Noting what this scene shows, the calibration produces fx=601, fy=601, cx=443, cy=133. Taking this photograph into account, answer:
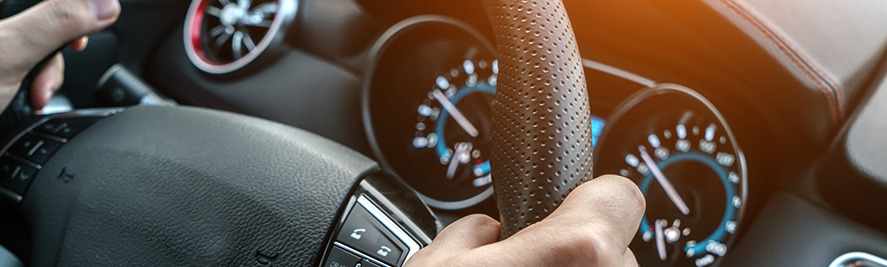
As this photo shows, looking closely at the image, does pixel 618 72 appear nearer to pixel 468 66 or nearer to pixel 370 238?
pixel 468 66

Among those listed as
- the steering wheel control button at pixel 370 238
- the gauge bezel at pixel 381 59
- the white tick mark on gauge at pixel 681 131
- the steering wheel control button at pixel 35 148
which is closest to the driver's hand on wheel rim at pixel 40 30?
the steering wheel control button at pixel 35 148

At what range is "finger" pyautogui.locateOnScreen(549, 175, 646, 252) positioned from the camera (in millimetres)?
438

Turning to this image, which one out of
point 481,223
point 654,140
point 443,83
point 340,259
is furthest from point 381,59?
point 481,223

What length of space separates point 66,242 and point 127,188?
4.4 inches

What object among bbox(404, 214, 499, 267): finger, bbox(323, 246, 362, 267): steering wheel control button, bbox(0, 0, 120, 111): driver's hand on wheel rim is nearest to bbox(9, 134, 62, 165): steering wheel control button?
bbox(0, 0, 120, 111): driver's hand on wheel rim

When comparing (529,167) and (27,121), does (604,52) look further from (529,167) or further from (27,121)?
(27,121)

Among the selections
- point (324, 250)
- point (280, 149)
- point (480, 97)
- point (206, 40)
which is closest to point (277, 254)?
point (324, 250)

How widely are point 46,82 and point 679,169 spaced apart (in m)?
1.12

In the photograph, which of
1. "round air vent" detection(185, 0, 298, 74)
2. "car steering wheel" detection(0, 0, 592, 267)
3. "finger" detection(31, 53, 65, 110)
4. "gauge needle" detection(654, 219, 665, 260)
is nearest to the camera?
"car steering wheel" detection(0, 0, 592, 267)

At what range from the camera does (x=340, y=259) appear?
73cm

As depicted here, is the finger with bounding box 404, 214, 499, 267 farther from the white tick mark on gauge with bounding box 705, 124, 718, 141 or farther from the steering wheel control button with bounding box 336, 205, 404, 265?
the white tick mark on gauge with bounding box 705, 124, 718, 141

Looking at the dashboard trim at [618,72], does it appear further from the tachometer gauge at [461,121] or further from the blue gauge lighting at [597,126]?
the tachometer gauge at [461,121]

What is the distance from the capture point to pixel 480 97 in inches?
58.6

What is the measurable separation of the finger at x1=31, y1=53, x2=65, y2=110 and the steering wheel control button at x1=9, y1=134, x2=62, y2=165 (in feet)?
0.20
